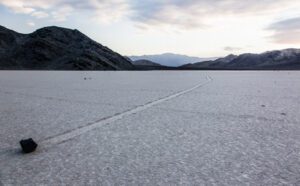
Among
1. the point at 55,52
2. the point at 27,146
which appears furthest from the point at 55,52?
the point at 27,146

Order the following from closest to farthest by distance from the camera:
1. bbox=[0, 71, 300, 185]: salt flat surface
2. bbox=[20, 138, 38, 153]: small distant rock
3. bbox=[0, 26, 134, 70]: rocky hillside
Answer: bbox=[0, 71, 300, 185]: salt flat surface < bbox=[20, 138, 38, 153]: small distant rock < bbox=[0, 26, 134, 70]: rocky hillside

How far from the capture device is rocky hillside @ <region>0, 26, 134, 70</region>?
124938 millimetres

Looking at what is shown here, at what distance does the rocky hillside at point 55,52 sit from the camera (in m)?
125

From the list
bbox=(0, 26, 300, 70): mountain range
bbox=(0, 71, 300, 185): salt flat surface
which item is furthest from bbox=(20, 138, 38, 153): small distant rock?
bbox=(0, 26, 300, 70): mountain range

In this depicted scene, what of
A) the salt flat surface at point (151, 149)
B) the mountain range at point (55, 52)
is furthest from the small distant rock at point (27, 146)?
the mountain range at point (55, 52)

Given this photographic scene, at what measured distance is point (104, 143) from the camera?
4715 mm

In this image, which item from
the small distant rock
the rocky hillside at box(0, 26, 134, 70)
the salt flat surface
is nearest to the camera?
the salt flat surface

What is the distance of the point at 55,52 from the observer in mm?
138500

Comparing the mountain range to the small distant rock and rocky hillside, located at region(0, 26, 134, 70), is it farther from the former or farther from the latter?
the small distant rock

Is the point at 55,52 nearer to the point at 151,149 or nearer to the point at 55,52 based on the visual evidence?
the point at 55,52

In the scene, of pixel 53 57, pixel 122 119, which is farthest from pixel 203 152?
pixel 53 57

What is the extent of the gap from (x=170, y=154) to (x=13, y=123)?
363 cm

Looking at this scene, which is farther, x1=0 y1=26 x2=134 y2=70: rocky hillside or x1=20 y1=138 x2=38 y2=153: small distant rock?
x1=0 y1=26 x2=134 y2=70: rocky hillside

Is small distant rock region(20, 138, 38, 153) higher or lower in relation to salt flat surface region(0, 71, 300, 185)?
higher
